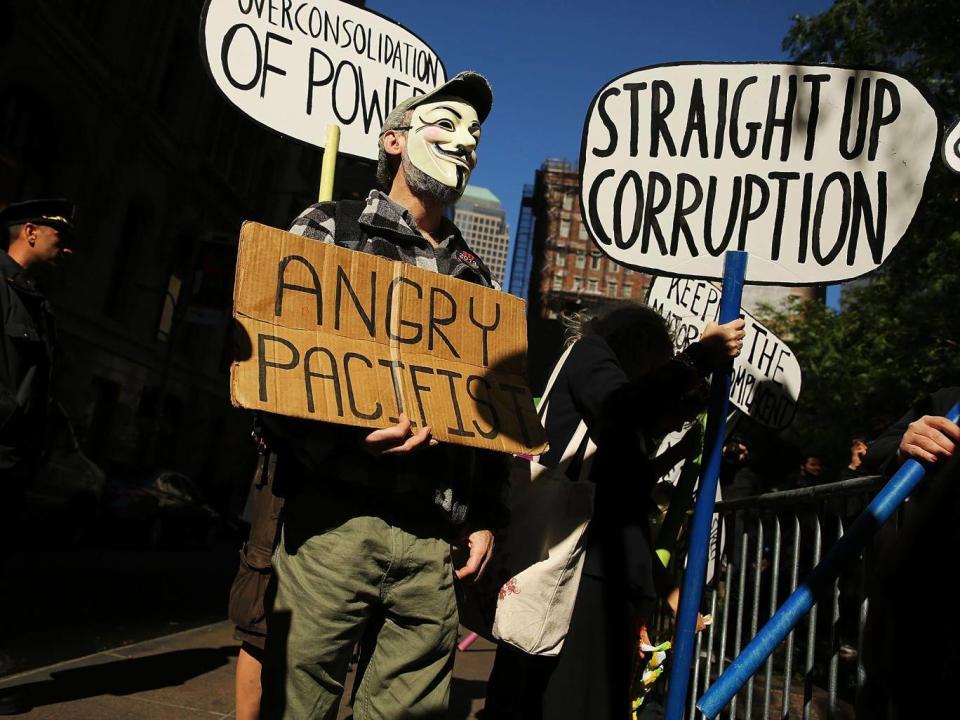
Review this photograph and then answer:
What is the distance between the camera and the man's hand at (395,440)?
1840mm

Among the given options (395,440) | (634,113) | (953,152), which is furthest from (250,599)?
(953,152)

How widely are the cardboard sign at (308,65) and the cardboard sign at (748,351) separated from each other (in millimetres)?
1820

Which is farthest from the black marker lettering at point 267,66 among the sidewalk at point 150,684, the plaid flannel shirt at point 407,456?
the sidewalk at point 150,684

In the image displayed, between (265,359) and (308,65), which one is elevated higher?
(308,65)

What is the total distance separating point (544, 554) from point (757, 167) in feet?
4.12

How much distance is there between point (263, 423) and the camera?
1962 mm

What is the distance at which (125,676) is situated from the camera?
13.7ft

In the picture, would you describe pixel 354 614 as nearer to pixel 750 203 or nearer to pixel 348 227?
pixel 348 227

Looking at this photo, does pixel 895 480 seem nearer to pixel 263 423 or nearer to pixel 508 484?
pixel 508 484

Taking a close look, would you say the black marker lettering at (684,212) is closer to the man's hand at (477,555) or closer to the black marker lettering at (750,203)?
the black marker lettering at (750,203)

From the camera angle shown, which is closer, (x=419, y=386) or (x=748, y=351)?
(x=419, y=386)

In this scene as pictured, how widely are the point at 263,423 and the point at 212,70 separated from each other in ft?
5.52

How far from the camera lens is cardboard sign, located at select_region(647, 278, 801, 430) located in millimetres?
4402

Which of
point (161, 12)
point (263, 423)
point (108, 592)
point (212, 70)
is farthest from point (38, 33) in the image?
point (263, 423)
